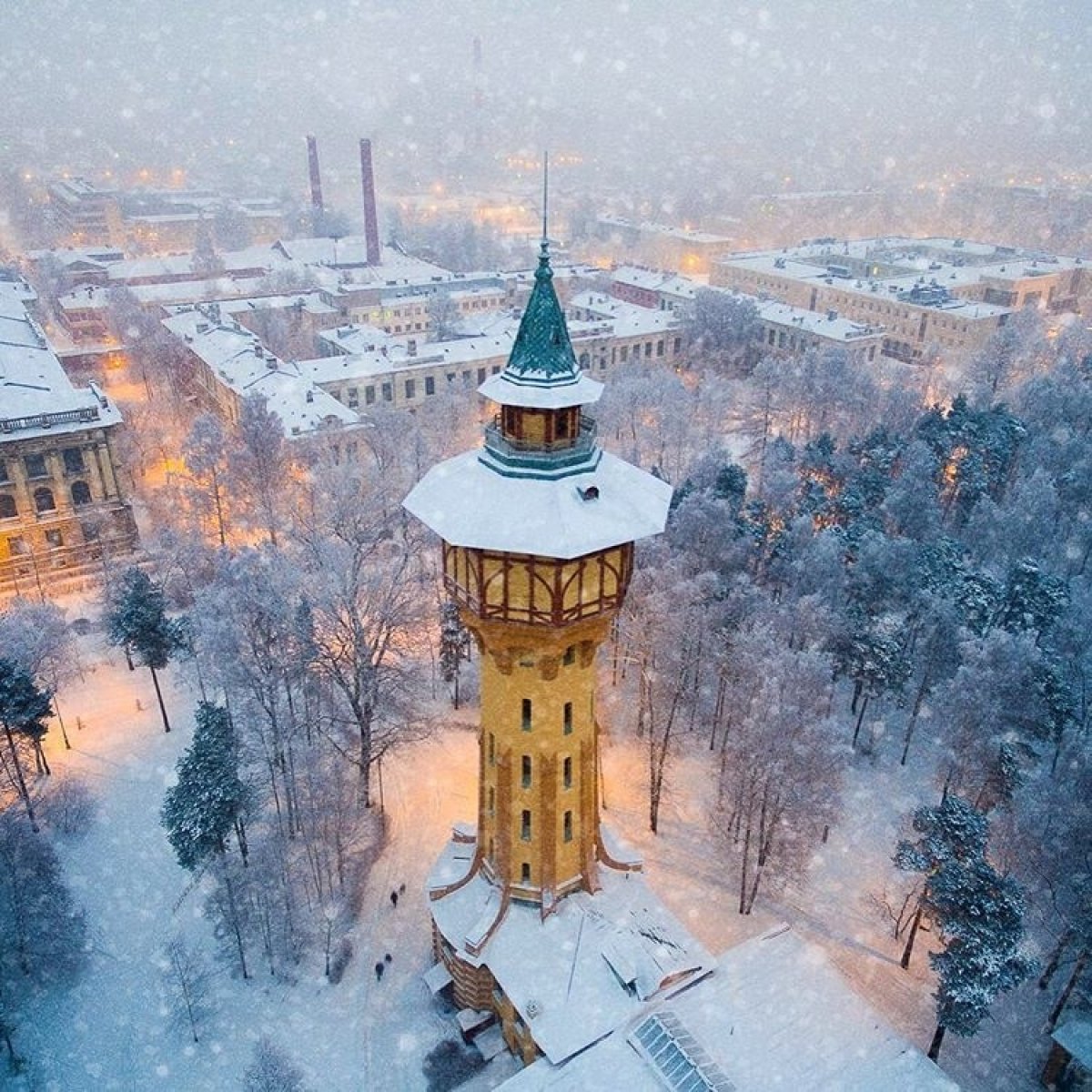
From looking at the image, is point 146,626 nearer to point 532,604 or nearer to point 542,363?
point 532,604

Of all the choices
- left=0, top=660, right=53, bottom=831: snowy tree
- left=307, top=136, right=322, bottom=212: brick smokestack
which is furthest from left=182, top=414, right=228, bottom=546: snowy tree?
left=307, top=136, right=322, bottom=212: brick smokestack

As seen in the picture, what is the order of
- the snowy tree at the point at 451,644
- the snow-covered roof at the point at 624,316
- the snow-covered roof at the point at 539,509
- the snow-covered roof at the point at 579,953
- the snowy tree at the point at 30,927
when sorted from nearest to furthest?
the snow-covered roof at the point at 539,509
the snow-covered roof at the point at 579,953
the snowy tree at the point at 30,927
the snowy tree at the point at 451,644
the snow-covered roof at the point at 624,316

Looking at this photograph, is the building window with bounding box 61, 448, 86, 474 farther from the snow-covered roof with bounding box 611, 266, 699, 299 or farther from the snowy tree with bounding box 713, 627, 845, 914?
the snow-covered roof with bounding box 611, 266, 699, 299

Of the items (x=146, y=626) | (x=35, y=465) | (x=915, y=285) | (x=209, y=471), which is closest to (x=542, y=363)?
(x=146, y=626)

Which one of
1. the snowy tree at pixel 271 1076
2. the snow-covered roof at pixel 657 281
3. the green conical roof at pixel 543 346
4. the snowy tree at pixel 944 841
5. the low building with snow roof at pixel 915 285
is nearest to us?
the green conical roof at pixel 543 346

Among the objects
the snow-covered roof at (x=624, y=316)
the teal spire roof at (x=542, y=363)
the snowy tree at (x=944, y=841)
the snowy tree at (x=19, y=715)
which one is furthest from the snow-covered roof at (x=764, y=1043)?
the snow-covered roof at (x=624, y=316)

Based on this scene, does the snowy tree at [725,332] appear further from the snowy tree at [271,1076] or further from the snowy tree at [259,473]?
the snowy tree at [271,1076]
